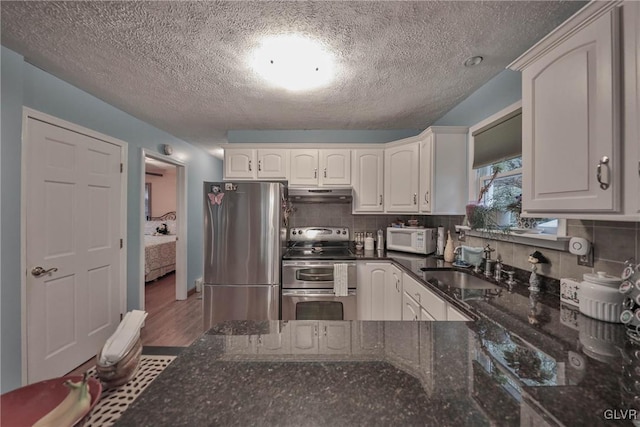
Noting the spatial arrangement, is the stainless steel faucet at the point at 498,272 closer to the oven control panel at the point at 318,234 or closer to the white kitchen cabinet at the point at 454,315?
the white kitchen cabinet at the point at 454,315

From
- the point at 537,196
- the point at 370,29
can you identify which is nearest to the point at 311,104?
the point at 370,29

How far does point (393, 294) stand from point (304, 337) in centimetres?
182

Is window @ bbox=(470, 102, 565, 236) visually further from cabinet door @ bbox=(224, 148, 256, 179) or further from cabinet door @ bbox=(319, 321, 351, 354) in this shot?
cabinet door @ bbox=(224, 148, 256, 179)

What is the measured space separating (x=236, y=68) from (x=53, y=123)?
1.56 meters

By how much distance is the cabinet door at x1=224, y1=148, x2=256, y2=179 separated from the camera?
2.94 metres

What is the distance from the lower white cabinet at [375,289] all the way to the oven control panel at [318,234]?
64 centimetres

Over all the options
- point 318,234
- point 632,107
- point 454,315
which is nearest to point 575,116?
point 632,107

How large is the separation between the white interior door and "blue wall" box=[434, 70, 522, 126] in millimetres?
3534

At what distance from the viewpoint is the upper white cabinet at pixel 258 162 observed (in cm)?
294

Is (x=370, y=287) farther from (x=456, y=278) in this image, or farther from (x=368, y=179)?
(x=368, y=179)

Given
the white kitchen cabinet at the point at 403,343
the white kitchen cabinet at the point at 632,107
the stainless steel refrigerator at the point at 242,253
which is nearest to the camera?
the white kitchen cabinet at the point at 403,343

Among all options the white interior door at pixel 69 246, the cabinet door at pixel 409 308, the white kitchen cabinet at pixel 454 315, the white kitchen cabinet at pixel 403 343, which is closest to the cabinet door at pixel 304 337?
the white kitchen cabinet at pixel 403 343

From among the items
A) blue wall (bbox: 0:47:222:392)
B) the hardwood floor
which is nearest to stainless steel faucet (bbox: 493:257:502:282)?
the hardwood floor

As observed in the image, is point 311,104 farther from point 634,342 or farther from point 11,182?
point 634,342
